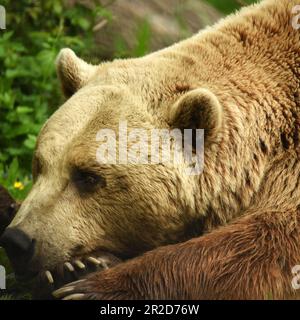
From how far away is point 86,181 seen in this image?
5496 millimetres

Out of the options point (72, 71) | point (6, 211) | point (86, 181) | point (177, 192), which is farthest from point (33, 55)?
point (177, 192)

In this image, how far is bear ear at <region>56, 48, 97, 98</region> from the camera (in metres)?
6.09

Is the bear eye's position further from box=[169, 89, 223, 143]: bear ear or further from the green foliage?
the green foliage

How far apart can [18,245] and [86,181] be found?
61cm

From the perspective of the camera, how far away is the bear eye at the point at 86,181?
546 cm

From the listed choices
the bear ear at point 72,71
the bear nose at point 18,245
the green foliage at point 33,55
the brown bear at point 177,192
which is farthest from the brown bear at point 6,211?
the green foliage at point 33,55

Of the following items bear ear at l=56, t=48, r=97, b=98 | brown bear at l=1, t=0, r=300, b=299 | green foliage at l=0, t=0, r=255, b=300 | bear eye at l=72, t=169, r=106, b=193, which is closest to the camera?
brown bear at l=1, t=0, r=300, b=299

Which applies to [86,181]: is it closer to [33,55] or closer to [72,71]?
[72,71]

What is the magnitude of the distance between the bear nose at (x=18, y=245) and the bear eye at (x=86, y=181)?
48 cm

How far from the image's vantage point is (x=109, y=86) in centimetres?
568

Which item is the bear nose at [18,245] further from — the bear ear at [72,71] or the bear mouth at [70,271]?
the bear ear at [72,71]

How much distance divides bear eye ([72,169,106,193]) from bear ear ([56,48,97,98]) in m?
0.87

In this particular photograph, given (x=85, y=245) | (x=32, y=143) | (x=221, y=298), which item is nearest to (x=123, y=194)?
(x=85, y=245)

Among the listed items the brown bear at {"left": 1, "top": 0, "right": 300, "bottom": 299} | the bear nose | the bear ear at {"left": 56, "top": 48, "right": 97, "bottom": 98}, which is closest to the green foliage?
the bear ear at {"left": 56, "top": 48, "right": 97, "bottom": 98}
